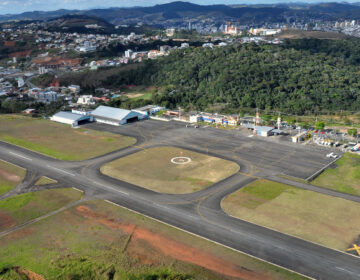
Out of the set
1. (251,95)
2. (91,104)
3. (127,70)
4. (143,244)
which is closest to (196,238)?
(143,244)

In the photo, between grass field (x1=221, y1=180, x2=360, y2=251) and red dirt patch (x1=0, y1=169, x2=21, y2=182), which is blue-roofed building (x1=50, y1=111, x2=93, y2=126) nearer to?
red dirt patch (x1=0, y1=169, x2=21, y2=182)

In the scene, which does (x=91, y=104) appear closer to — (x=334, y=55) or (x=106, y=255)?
(x=106, y=255)

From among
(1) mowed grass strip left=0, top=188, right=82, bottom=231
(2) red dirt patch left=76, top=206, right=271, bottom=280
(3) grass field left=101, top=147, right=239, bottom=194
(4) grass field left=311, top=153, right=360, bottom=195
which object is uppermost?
(4) grass field left=311, top=153, right=360, bottom=195

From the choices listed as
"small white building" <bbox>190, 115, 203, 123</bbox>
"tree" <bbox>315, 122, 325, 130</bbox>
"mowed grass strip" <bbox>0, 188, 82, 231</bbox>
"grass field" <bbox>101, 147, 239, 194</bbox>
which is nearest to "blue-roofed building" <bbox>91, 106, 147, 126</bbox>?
"small white building" <bbox>190, 115, 203, 123</bbox>

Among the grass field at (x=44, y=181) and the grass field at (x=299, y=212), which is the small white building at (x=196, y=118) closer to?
the grass field at (x=299, y=212)

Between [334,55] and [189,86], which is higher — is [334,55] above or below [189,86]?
above
